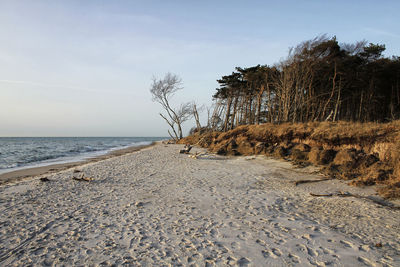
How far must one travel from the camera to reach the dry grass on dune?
7.48 meters

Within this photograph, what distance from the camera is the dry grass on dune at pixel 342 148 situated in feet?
24.5

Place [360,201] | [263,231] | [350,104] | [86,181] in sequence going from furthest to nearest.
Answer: [350,104]
[86,181]
[360,201]
[263,231]

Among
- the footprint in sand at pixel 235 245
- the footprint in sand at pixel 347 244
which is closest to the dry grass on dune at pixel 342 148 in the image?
the footprint in sand at pixel 347 244

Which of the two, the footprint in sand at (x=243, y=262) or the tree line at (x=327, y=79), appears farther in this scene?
the tree line at (x=327, y=79)

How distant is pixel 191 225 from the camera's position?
14.6 ft

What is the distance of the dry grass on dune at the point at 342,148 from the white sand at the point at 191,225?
3.25ft

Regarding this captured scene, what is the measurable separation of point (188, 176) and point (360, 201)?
559 cm

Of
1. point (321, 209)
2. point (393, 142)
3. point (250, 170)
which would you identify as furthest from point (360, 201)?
point (393, 142)

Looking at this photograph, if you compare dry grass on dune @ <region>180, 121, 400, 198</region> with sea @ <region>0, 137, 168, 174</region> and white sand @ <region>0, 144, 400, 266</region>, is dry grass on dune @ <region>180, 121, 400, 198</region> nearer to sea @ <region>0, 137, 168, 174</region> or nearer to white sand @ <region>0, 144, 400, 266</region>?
white sand @ <region>0, 144, 400, 266</region>

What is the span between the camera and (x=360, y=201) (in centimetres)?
597

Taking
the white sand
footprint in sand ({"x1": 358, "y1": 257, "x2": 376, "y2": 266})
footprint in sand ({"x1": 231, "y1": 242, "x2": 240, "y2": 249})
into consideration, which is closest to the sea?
the white sand

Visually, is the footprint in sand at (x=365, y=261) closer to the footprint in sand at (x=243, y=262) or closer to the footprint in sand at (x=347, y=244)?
the footprint in sand at (x=347, y=244)

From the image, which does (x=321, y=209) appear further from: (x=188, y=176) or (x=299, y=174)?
(x=188, y=176)

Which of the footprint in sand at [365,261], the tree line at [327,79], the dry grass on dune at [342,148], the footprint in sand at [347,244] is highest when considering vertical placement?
the tree line at [327,79]
